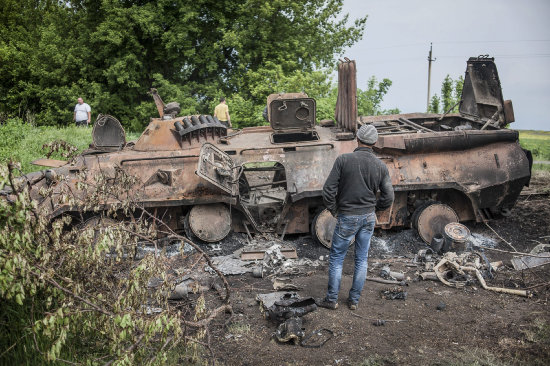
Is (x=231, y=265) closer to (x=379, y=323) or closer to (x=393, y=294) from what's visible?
(x=393, y=294)

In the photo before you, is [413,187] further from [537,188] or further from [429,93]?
[429,93]

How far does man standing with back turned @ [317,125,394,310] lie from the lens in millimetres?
6320

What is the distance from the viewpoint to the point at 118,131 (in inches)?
371

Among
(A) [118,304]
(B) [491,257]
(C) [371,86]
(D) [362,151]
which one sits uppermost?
(C) [371,86]

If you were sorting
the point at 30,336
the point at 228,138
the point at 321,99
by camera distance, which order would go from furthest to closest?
the point at 321,99 → the point at 228,138 → the point at 30,336

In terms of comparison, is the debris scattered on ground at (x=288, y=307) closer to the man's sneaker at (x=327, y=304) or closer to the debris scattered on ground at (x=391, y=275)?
the man's sneaker at (x=327, y=304)

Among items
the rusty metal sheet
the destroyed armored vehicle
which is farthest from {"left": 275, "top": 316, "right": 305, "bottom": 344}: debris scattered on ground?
the rusty metal sheet

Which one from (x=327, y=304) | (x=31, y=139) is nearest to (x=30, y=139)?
(x=31, y=139)

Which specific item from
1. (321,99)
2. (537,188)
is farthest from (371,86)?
(537,188)

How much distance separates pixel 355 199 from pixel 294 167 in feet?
9.25

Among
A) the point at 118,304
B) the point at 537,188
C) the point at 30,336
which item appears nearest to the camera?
the point at 118,304

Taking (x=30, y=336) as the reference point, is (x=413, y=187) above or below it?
above

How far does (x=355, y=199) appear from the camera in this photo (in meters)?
6.29

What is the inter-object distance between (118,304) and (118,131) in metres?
5.81
